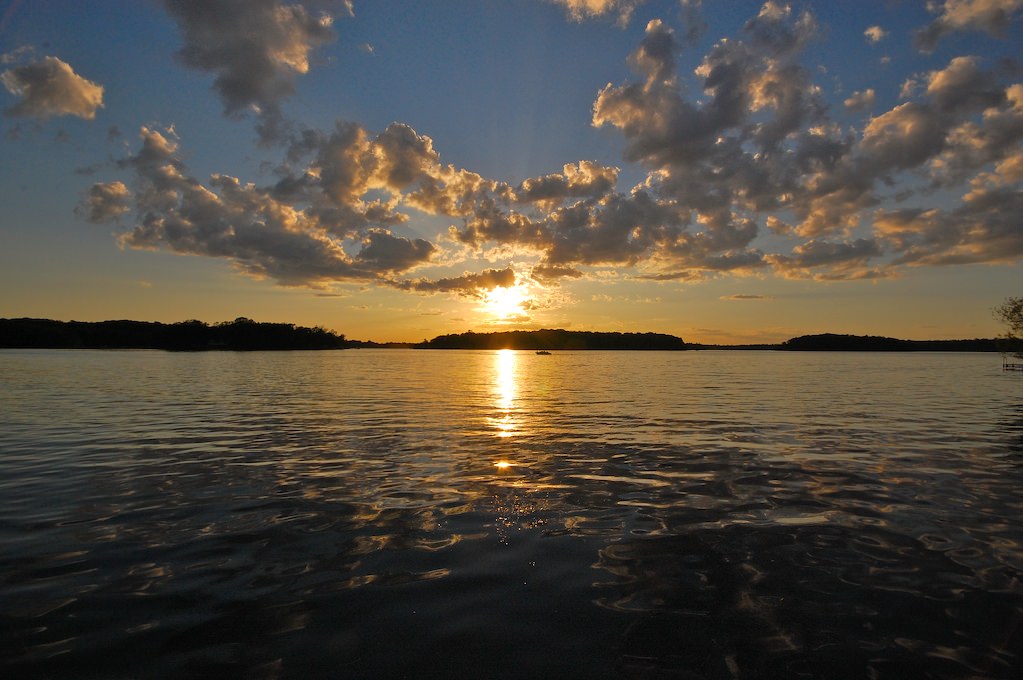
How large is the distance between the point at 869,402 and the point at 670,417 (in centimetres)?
2026

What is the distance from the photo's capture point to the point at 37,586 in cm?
862

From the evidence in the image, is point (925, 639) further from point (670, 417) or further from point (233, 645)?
point (670, 417)

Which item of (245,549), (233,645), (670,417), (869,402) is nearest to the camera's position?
(233,645)

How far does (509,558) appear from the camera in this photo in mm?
10078

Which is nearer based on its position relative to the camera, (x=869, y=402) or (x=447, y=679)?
(x=447, y=679)

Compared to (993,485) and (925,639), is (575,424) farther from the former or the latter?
(925,639)

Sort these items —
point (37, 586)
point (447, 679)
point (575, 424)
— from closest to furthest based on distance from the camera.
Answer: point (447, 679) < point (37, 586) < point (575, 424)

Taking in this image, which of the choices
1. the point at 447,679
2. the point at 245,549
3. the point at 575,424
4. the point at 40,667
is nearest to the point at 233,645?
the point at 40,667

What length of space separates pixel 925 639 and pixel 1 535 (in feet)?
53.9

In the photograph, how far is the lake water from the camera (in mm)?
6816

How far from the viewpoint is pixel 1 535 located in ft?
36.2

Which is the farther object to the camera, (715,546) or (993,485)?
(993,485)

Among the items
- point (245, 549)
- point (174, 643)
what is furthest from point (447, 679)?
point (245, 549)

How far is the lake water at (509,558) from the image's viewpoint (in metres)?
6.82
